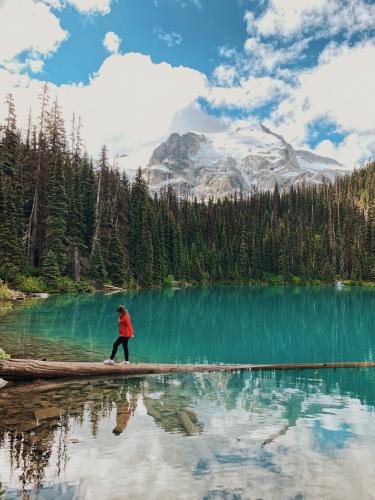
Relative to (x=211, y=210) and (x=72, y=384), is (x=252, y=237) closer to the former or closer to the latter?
(x=211, y=210)

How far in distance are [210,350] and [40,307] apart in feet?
69.0

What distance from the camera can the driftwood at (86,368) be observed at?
13.6m

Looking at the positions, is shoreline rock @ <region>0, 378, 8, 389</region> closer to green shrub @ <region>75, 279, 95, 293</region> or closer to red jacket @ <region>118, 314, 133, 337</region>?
red jacket @ <region>118, 314, 133, 337</region>

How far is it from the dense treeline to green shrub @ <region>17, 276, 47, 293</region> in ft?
0.57

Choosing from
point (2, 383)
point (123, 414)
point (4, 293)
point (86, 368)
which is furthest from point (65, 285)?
point (123, 414)

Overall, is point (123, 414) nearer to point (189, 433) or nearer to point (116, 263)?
point (189, 433)

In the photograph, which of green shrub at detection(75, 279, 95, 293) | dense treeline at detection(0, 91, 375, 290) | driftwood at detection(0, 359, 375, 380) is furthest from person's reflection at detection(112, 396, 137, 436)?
green shrub at detection(75, 279, 95, 293)

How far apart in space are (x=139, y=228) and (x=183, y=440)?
73.2m

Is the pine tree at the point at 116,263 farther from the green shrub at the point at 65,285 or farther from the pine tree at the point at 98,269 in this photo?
the green shrub at the point at 65,285

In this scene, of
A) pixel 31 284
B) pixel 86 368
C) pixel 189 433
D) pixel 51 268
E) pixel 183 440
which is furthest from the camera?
pixel 51 268

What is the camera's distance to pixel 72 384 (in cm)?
1412

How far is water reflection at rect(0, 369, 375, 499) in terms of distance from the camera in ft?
26.7

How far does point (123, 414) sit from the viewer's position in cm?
1194

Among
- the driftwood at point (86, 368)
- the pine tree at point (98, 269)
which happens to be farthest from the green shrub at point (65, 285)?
the driftwood at point (86, 368)
